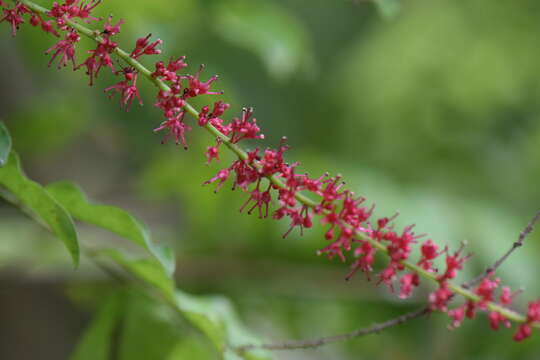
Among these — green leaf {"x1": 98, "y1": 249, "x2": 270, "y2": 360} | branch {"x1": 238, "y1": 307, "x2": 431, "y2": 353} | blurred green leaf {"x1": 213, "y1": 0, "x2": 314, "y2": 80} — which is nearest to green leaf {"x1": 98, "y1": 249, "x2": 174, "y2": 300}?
green leaf {"x1": 98, "y1": 249, "x2": 270, "y2": 360}

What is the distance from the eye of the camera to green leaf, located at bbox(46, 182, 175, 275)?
3.66ft

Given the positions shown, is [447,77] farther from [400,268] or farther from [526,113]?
[400,268]

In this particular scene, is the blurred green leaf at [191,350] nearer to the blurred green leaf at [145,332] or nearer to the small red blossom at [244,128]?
the blurred green leaf at [145,332]

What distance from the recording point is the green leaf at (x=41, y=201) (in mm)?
1059

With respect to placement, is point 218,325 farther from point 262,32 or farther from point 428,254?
point 262,32

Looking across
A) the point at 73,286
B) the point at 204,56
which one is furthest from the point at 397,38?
the point at 73,286

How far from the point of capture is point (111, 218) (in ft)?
3.81

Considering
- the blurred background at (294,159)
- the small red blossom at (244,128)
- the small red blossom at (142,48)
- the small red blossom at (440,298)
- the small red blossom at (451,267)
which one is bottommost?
the small red blossom at (440,298)

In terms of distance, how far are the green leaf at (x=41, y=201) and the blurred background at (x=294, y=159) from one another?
1.44 feet

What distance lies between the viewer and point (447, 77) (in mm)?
3416

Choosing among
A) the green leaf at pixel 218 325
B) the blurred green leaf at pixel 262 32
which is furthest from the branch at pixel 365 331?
the blurred green leaf at pixel 262 32

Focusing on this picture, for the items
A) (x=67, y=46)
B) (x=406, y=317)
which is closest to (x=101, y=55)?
(x=67, y=46)

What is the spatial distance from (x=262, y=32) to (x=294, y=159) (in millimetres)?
494

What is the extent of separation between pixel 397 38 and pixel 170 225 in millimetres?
1317
